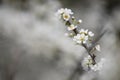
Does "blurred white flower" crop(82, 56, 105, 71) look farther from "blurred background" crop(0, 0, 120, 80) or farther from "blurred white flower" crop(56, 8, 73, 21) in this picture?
"blurred background" crop(0, 0, 120, 80)

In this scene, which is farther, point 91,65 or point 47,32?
point 47,32

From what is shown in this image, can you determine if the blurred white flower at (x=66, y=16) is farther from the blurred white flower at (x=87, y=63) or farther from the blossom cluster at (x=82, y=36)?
the blurred white flower at (x=87, y=63)

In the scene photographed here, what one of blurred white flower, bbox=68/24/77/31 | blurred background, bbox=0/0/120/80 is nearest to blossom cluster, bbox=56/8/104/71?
blurred white flower, bbox=68/24/77/31

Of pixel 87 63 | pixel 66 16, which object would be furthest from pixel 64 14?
pixel 87 63

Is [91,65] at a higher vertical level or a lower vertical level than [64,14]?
lower

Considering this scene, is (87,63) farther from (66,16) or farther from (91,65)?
(66,16)

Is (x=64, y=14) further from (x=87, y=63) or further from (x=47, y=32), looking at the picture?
(x=47, y=32)

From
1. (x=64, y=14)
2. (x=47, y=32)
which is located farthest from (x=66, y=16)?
(x=47, y=32)

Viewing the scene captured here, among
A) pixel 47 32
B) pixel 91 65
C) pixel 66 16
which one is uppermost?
pixel 47 32

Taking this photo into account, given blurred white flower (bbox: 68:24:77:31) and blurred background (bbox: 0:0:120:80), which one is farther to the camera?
blurred background (bbox: 0:0:120:80)
